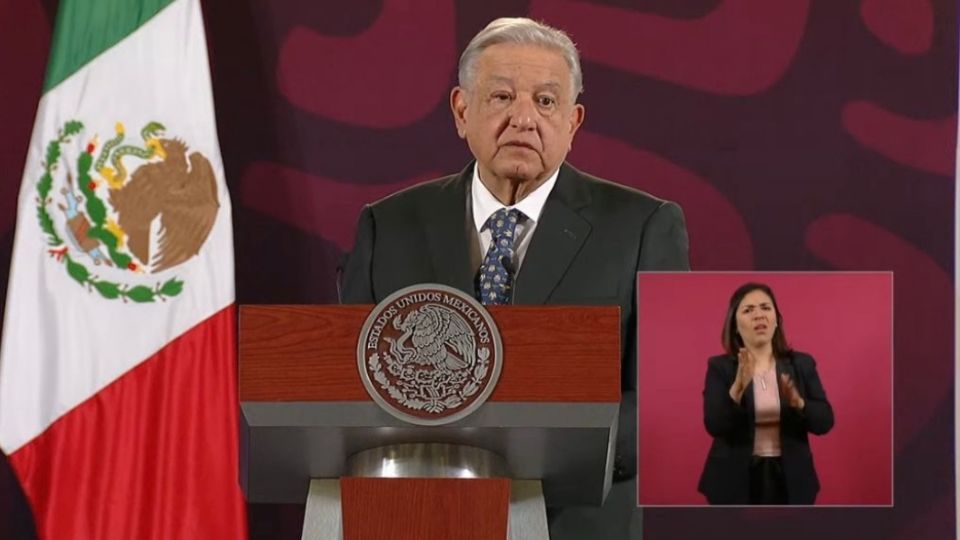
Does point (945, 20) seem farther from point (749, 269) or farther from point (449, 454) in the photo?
point (449, 454)

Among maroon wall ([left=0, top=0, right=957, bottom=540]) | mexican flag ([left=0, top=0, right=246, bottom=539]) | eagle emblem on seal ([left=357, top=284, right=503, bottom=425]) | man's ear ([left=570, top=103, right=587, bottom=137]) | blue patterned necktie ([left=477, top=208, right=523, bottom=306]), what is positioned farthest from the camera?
maroon wall ([left=0, top=0, right=957, bottom=540])

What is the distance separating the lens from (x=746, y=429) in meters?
4.21

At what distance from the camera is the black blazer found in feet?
13.8

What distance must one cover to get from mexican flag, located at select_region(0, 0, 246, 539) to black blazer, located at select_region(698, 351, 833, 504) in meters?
1.27

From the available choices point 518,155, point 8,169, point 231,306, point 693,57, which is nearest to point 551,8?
point 693,57

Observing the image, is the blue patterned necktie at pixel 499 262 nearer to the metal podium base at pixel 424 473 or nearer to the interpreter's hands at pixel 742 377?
the interpreter's hands at pixel 742 377

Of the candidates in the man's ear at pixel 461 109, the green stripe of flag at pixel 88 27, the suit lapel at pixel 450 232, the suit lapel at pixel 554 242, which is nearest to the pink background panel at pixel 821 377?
the suit lapel at pixel 554 242

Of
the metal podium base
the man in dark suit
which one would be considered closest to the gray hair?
the man in dark suit

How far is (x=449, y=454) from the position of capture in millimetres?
2006

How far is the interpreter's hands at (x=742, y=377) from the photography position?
13.8ft

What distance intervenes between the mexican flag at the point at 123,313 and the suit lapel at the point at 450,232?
628mm

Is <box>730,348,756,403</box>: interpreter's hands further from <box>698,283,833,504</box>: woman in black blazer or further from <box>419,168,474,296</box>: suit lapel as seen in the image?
<box>419,168,474,296</box>: suit lapel

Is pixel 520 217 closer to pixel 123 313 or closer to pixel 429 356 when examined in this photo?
pixel 123 313

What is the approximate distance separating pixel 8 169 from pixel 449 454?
266 centimetres
